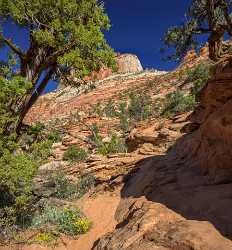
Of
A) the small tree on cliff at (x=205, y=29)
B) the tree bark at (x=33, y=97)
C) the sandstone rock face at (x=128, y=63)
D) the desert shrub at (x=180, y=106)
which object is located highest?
the sandstone rock face at (x=128, y=63)

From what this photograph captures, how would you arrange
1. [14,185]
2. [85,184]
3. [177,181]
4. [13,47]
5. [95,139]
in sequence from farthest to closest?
1. [95,139]
2. [85,184]
3. [13,47]
4. [177,181]
5. [14,185]

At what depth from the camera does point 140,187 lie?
12.3 m

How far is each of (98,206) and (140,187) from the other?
1.60 metres

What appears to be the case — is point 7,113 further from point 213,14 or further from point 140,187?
point 213,14

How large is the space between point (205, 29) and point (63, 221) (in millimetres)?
7419

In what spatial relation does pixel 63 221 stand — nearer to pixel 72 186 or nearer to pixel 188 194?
pixel 188 194

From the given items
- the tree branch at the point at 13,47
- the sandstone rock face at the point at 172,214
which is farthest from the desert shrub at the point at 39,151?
the tree branch at the point at 13,47

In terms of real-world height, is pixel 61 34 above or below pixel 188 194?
above

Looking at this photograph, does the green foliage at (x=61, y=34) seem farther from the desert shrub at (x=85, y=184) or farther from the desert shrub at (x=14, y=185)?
the desert shrub at (x=85, y=184)

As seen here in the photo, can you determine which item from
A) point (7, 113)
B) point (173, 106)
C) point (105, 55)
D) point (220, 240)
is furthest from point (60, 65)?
point (173, 106)

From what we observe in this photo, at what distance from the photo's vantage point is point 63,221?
444 inches

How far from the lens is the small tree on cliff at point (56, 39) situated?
1209 cm

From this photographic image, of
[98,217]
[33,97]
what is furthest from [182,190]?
[33,97]

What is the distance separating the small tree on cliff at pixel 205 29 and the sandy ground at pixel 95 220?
17.8ft
